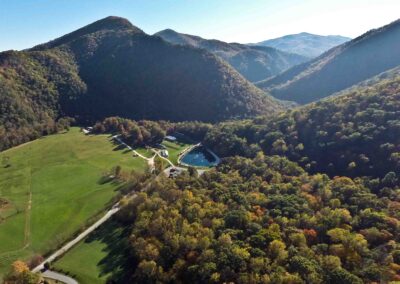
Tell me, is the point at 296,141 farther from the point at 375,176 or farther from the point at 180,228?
the point at 180,228

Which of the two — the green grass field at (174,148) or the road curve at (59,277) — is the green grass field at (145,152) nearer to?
the green grass field at (174,148)

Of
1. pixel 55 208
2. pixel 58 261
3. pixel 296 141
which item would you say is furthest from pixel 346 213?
pixel 55 208

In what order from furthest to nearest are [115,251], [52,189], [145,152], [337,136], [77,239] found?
[145,152] < [337,136] < [52,189] < [77,239] < [115,251]

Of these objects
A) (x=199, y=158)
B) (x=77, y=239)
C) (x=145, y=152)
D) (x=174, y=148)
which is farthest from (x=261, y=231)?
(x=174, y=148)

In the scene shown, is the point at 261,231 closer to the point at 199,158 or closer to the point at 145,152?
the point at 199,158

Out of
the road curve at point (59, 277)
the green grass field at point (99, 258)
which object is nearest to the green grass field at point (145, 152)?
the green grass field at point (99, 258)
